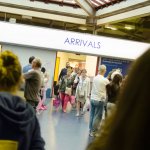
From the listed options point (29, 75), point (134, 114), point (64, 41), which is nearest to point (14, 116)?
point (134, 114)

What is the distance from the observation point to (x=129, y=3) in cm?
841

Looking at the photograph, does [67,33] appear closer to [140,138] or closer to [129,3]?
[129,3]

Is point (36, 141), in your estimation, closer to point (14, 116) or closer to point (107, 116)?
point (14, 116)

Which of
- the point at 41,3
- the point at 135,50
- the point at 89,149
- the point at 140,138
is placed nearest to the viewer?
the point at 140,138

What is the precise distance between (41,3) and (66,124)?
4397 millimetres

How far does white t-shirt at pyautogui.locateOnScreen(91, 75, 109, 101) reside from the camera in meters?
6.61

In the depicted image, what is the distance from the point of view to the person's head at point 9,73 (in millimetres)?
1893

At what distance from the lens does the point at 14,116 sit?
1785 millimetres

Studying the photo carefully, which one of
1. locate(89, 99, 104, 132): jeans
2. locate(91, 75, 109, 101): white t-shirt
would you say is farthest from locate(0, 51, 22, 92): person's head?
locate(89, 99, 104, 132): jeans

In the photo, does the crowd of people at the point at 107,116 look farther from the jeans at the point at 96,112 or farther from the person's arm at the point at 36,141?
the jeans at the point at 96,112

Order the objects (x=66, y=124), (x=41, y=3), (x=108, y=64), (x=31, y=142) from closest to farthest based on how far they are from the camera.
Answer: (x=31, y=142)
(x=66, y=124)
(x=41, y=3)
(x=108, y=64)

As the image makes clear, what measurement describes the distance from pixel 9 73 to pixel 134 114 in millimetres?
1223

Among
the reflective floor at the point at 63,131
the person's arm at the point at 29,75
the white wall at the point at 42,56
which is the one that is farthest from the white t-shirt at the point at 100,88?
the white wall at the point at 42,56

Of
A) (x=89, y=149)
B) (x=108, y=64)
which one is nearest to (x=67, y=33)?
(x=108, y=64)
